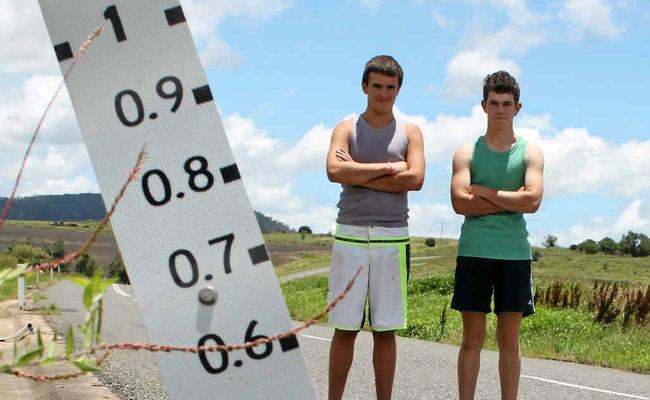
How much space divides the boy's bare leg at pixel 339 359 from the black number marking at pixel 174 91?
1.83 meters

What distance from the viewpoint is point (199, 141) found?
3.01m

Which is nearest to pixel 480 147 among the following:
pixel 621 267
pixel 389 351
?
pixel 389 351

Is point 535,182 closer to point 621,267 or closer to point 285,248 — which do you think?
point 621,267

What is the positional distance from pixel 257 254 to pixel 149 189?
40cm

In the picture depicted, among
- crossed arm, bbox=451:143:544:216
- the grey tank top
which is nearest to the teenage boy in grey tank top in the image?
the grey tank top

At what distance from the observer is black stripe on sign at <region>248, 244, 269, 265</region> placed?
3004 mm

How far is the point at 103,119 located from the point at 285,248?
429ft

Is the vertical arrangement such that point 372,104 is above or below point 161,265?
above

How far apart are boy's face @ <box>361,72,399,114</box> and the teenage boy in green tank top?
18.7 inches

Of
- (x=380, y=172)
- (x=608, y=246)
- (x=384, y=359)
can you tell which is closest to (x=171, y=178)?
(x=380, y=172)

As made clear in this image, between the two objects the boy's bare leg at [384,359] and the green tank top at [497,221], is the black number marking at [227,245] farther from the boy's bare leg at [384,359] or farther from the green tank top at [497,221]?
the green tank top at [497,221]

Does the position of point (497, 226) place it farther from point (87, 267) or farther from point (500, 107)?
point (87, 267)

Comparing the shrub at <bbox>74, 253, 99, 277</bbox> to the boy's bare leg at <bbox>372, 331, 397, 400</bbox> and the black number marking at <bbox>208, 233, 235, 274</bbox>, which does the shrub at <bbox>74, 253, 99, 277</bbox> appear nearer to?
the black number marking at <bbox>208, 233, 235, 274</bbox>

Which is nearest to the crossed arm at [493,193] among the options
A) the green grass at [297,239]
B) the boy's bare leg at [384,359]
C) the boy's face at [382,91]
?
the boy's face at [382,91]
